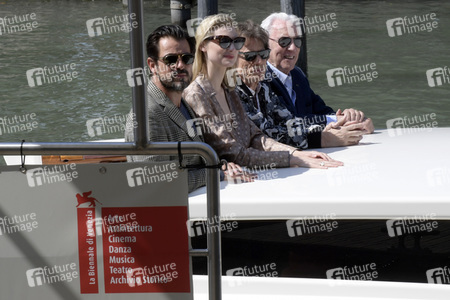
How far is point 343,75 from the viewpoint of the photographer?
1384 cm

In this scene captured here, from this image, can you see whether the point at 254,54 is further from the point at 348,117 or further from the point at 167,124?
the point at 167,124

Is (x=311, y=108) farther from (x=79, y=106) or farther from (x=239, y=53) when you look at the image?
(x=79, y=106)

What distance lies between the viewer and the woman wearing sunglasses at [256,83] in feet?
13.0

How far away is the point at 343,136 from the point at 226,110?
2.22 ft

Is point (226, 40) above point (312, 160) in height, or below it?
above

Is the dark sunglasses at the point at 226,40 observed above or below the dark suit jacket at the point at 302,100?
above

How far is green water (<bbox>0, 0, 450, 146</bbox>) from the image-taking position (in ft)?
35.6

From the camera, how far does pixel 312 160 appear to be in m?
3.42

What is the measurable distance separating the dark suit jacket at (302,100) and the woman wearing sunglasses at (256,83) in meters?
0.25

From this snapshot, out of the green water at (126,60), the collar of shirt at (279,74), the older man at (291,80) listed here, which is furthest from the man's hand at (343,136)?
the green water at (126,60)

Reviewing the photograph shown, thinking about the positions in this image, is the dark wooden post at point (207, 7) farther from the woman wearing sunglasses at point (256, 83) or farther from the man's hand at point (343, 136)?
the man's hand at point (343, 136)

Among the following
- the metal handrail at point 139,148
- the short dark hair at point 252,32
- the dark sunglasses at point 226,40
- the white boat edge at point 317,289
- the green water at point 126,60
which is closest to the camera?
the metal handrail at point 139,148

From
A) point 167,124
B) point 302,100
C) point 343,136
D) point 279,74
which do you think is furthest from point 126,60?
point 167,124

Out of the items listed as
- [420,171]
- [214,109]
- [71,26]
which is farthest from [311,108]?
[71,26]
